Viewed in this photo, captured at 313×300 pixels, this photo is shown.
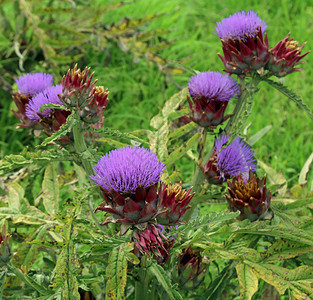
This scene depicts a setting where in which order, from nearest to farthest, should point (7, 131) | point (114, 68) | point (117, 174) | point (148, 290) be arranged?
point (117, 174) → point (148, 290) → point (7, 131) → point (114, 68)

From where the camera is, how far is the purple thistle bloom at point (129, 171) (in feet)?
3.25

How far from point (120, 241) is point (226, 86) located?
21.8 inches

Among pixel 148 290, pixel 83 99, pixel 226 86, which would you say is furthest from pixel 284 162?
pixel 83 99

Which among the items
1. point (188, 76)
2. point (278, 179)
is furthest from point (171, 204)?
point (188, 76)

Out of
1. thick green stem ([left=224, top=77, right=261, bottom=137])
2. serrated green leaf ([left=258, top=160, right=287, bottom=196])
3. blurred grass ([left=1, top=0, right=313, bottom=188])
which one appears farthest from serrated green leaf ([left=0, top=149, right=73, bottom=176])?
blurred grass ([left=1, top=0, right=313, bottom=188])

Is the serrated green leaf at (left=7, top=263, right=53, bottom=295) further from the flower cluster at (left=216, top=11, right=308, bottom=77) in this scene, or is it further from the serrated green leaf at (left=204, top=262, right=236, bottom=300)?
the flower cluster at (left=216, top=11, right=308, bottom=77)

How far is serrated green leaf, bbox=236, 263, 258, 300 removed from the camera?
3.58 feet

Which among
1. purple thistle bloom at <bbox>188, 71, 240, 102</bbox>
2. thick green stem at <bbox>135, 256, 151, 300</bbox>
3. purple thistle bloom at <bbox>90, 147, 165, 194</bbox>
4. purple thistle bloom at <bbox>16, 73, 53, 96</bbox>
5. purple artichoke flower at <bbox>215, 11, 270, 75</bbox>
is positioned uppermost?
purple thistle bloom at <bbox>16, 73, 53, 96</bbox>

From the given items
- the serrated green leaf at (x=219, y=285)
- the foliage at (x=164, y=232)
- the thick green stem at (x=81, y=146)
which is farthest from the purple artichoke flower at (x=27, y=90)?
the serrated green leaf at (x=219, y=285)

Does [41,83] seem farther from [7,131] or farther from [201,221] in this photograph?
[7,131]

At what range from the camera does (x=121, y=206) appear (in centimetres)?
102

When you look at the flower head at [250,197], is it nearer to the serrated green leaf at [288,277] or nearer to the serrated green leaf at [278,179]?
the serrated green leaf at [288,277]

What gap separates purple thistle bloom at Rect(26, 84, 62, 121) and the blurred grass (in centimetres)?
91

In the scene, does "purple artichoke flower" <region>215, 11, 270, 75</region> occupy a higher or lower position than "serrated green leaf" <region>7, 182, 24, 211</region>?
higher
